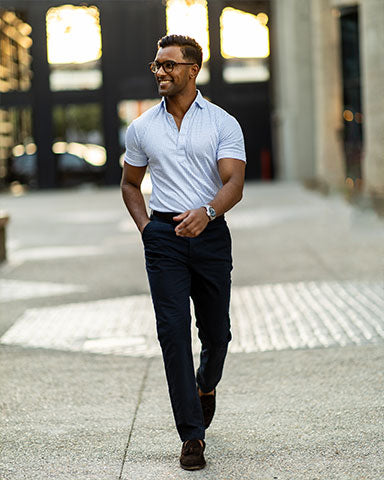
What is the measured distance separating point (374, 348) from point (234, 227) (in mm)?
8919

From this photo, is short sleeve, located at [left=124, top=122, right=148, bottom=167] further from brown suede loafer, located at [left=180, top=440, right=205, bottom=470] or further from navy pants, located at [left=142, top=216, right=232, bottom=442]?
brown suede loafer, located at [left=180, top=440, right=205, bottom=470]

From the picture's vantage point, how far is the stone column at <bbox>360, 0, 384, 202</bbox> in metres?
15.2

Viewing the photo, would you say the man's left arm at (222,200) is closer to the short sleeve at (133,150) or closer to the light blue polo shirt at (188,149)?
the light blue polo shirt at (188,149)

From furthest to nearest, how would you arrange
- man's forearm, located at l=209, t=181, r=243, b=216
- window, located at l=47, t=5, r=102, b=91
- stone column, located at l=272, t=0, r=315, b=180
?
window, located at l=47, t=5, r=102, b=91, stone column, located at l=272, t=0, r=315, b=180, man's forearm, located at l=209, t=181, r=243, b=216

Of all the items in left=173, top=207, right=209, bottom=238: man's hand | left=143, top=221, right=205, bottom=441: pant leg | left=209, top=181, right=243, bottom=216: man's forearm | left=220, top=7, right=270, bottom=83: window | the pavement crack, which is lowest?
the pavement crack

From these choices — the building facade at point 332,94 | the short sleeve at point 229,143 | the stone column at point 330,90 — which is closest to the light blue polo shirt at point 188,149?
the short sleeve at point 229,143

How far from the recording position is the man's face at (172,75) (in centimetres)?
435

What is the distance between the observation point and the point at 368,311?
7793 millimetres

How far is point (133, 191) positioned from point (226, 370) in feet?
6.64

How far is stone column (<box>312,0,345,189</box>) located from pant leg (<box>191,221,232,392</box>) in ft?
55.1

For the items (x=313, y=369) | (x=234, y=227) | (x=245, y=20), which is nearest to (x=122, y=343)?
(x=313, y=369)

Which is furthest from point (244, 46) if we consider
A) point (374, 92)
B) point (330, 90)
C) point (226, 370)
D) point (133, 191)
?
point (133, 191)

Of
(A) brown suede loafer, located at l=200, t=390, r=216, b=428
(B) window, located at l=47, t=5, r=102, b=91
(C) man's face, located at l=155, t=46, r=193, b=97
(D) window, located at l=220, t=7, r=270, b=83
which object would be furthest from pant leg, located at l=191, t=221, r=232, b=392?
(B) window, located at l=47, t=5, r=102, b=91

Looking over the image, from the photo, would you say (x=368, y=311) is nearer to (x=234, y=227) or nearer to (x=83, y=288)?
(x=83, y=288)
